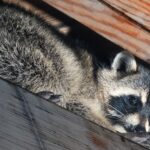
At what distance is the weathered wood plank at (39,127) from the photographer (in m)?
1.65

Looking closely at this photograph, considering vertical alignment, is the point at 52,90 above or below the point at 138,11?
below

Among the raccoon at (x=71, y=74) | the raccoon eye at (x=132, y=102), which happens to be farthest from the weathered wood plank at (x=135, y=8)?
the raccoon eye at (x=132, y=102)

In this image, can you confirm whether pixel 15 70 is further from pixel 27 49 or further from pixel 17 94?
pixel 17 94

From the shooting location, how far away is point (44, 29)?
12.8ft

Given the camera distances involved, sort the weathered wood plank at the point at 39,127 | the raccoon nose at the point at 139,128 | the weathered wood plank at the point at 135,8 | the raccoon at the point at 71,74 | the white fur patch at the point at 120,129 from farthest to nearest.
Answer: the white fur patch at the point at 120,129 → the raccoon nose at the point at 139,128 → the raccoon at the point at 71,74 → the weathered wood plank at the point at 135,8 → the weathered wood plank at the point at 39,127

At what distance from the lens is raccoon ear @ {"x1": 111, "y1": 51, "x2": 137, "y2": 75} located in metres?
4.15

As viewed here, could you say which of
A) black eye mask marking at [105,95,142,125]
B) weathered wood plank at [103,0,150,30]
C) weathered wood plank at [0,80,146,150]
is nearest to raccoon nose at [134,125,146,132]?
black eye mask marking at [105,95,142,125]

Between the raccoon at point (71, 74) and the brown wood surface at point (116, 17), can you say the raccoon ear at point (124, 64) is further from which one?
the brown wood surface at point (116, 17)

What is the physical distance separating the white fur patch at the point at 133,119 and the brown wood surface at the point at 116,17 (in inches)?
31.3

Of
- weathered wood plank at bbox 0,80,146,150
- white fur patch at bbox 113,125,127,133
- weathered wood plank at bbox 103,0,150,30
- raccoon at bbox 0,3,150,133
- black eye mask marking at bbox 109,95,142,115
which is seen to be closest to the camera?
weathered wood plank at bbox 0,80,146,150

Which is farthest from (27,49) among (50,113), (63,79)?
(50,113)

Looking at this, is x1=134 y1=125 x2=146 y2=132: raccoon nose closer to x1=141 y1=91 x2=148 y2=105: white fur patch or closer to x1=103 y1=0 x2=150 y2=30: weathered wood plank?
x1=141 y1=91 x2=148 y2=105: white fur patch

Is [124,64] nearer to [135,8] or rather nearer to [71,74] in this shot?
[71,74]

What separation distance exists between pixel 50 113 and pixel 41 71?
1.97m
